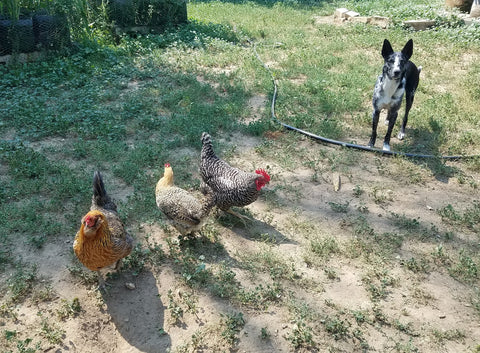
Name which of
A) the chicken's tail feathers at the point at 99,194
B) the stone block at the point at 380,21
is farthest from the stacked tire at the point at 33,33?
the stone block at the point at 380,21

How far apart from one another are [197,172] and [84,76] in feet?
12.4

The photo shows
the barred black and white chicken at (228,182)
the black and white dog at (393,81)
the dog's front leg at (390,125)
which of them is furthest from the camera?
the dog's front leg at (390,125)

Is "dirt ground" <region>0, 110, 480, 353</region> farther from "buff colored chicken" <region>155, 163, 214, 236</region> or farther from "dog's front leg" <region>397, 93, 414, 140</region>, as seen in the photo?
"dog's front leg" <region>397, 93, 414, 140</region>

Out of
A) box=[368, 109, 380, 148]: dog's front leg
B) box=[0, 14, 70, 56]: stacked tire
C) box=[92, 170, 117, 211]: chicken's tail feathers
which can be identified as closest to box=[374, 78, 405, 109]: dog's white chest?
box=[368, 109, 380, 148]: dog's front leg

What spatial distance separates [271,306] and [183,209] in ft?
4.04

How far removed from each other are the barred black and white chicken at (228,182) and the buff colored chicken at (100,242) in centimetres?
114

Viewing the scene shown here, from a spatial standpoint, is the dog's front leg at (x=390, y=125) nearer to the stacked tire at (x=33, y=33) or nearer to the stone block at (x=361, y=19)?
the stacked tire at (x=33, y=33)

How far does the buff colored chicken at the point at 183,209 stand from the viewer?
4.15 meters

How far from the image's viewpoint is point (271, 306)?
3.77 meters

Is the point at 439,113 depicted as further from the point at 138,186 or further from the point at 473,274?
the point at 138,186

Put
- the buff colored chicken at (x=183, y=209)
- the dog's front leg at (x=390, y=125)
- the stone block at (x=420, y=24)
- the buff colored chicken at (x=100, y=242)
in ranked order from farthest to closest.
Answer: the stone block at (x=420, y=24)
the dog's front leg at (x=390, y=125)
the buff colored chicken at (x=183, y=209)
the buff colored chicken at (x=100, y=242)

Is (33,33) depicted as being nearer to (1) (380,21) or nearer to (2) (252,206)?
(2) (252,206)

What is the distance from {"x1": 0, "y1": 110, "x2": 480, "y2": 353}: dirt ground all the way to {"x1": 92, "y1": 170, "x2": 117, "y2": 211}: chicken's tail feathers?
1.75 ft

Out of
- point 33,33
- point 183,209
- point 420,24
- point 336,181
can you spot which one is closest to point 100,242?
point 183,209
